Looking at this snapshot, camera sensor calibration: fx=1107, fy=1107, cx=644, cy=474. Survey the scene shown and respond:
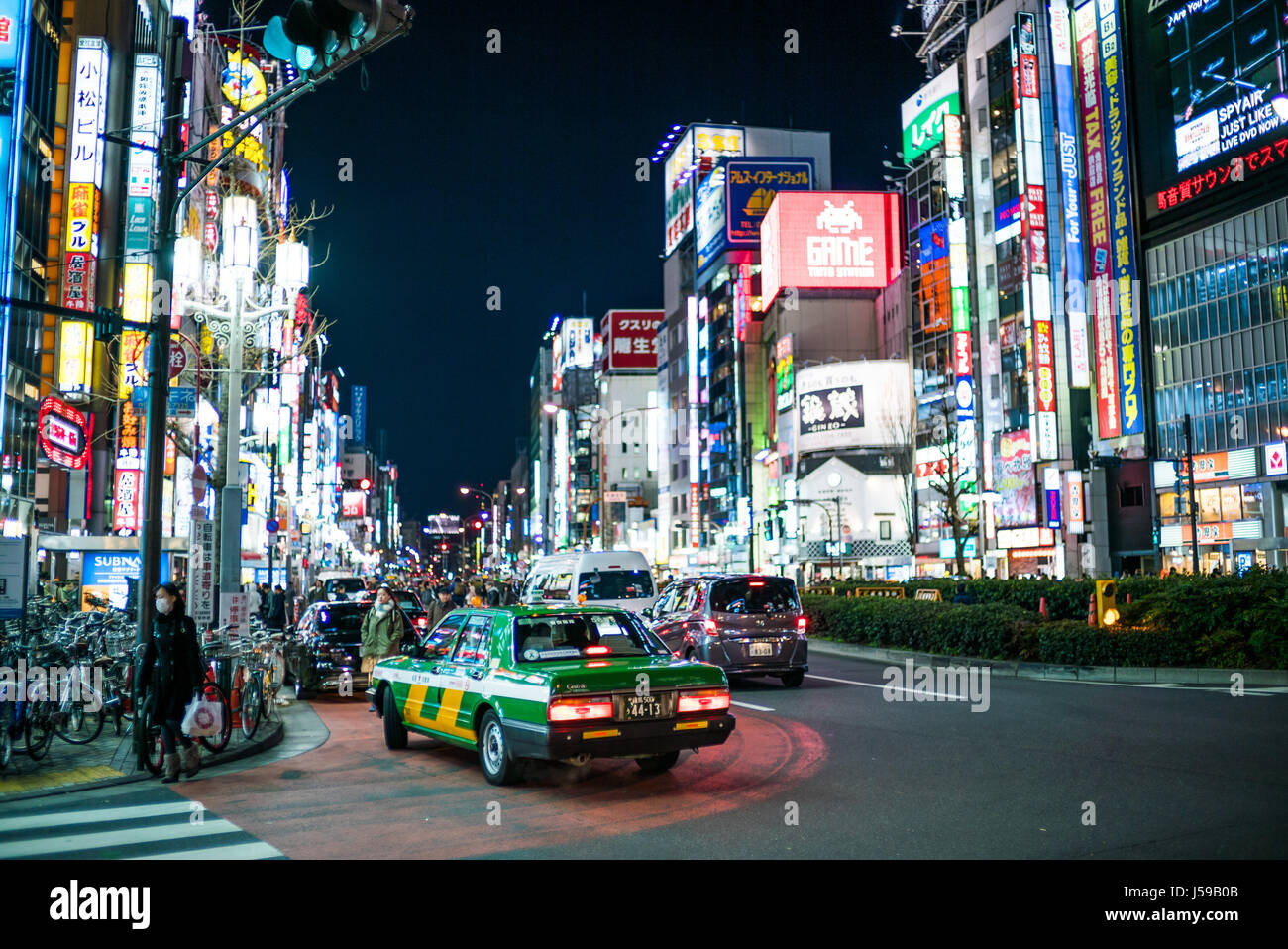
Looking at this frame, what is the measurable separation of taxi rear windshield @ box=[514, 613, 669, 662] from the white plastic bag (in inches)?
122

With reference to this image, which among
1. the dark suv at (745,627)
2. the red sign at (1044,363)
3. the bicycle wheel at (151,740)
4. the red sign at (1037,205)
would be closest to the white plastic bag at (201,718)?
the bicycle wheel at (151,740)

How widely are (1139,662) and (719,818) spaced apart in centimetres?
1257

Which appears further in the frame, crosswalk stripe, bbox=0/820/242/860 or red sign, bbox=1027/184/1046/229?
red sign, bbox=1027/184/1046/229

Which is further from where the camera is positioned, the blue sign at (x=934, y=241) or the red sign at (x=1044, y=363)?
the blue sign at (x=934, y=241)

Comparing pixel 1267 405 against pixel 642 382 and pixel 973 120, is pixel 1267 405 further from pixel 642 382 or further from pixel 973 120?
pixel 642 382

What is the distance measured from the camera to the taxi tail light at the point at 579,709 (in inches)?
342

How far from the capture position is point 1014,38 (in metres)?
55.9

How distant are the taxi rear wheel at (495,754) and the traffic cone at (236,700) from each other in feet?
13.0

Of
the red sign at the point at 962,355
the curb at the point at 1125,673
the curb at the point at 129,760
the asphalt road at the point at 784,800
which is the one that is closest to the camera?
the asphalt road at the point at 784,800

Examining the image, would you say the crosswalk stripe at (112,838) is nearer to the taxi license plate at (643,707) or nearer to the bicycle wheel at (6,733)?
the taxi license plate at (643,707)

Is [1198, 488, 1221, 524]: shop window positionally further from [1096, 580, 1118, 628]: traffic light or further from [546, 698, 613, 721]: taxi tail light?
[546, 698, 613, 721]: taxi tail light

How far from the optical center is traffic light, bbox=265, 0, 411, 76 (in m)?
6.22

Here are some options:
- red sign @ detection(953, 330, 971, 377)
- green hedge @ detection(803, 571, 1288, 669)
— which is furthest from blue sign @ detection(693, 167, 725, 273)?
green hedge @ detection(803, 571, 1288, 669)

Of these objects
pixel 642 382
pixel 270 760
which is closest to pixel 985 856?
pixel 270 760
